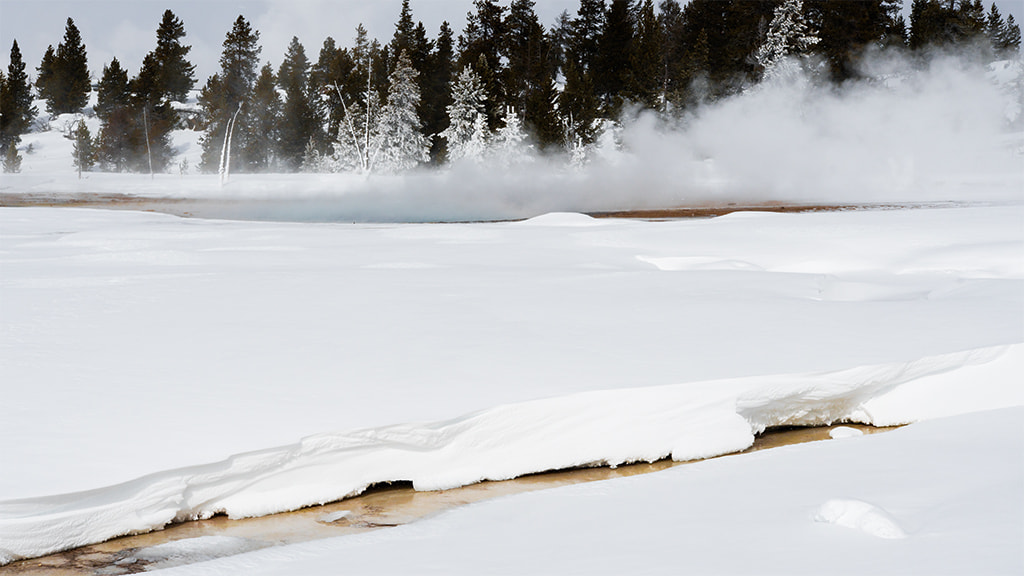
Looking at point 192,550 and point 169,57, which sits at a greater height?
point 169,57

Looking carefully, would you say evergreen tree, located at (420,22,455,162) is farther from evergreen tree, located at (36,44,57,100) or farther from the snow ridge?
the snow ridge

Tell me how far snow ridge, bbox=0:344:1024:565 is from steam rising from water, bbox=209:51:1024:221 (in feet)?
75.0

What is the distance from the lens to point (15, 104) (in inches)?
1779

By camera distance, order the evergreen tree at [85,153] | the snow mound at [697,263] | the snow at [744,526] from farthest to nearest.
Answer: the evergreen tree at [85,153] < the snow mound at [697,263] < the snow at [744,526]

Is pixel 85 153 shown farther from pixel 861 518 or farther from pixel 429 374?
pixel 861 518

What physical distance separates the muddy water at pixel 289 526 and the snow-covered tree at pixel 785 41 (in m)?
37.3

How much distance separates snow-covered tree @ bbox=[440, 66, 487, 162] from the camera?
35.4 meters

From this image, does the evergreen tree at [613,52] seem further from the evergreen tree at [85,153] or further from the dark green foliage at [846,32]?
the evergreen tree at [85,153]

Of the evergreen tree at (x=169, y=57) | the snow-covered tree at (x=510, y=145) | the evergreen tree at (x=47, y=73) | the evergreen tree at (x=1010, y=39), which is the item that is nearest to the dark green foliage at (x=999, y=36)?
the evergreen tree at (x=1010, y=39)

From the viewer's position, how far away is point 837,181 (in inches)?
1249

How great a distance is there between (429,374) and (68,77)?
5276 cm

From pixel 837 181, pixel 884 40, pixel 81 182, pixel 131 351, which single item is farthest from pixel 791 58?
pixel 131 351

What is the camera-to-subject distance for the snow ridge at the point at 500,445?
11.6ft

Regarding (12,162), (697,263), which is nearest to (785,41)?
(697,263)
